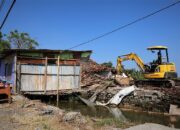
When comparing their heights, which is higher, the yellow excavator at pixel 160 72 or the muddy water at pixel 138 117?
the yellow excavator at pixel 160 72

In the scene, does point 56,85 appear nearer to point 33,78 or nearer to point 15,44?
point 33,78

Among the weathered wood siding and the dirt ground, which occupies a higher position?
the weathered wood siding

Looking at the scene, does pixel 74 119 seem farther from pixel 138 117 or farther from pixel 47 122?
pixel 138 117

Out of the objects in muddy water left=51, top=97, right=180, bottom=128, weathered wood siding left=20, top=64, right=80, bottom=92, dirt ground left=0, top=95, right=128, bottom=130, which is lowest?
muddy water left=51, top=97, right=180, bottom=128

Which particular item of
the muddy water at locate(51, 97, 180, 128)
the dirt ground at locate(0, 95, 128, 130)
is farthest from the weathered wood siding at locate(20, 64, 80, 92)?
the dirt ground at locate(0, 95, 128, 130)

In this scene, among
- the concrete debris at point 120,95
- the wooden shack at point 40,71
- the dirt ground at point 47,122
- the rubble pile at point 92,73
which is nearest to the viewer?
the dirt ground at point 47,122

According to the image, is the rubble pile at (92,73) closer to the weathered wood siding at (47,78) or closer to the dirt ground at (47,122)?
the weathered wood siding at (47,78)

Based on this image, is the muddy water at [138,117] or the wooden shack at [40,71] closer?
the muddy water at [138,117]

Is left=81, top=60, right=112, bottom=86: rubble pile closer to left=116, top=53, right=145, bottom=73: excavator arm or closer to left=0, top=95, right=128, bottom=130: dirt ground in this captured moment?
left=116, top=53, right=145, bottom=73: excavator arm

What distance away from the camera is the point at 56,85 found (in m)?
20.8

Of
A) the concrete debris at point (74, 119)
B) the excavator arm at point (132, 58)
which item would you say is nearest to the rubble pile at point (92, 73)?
the excavator arm at point (132, 58)

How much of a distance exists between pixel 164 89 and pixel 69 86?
25.7ft

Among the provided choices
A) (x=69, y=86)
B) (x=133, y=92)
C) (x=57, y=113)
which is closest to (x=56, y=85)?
(x=69, y=86)

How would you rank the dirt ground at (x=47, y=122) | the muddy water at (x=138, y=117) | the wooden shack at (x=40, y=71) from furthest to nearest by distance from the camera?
1. the wooden shack at (x=40, y=71)
2. the muddy water at (x=138, y=117)
3. the dirt ground at (x=47, y=122)
